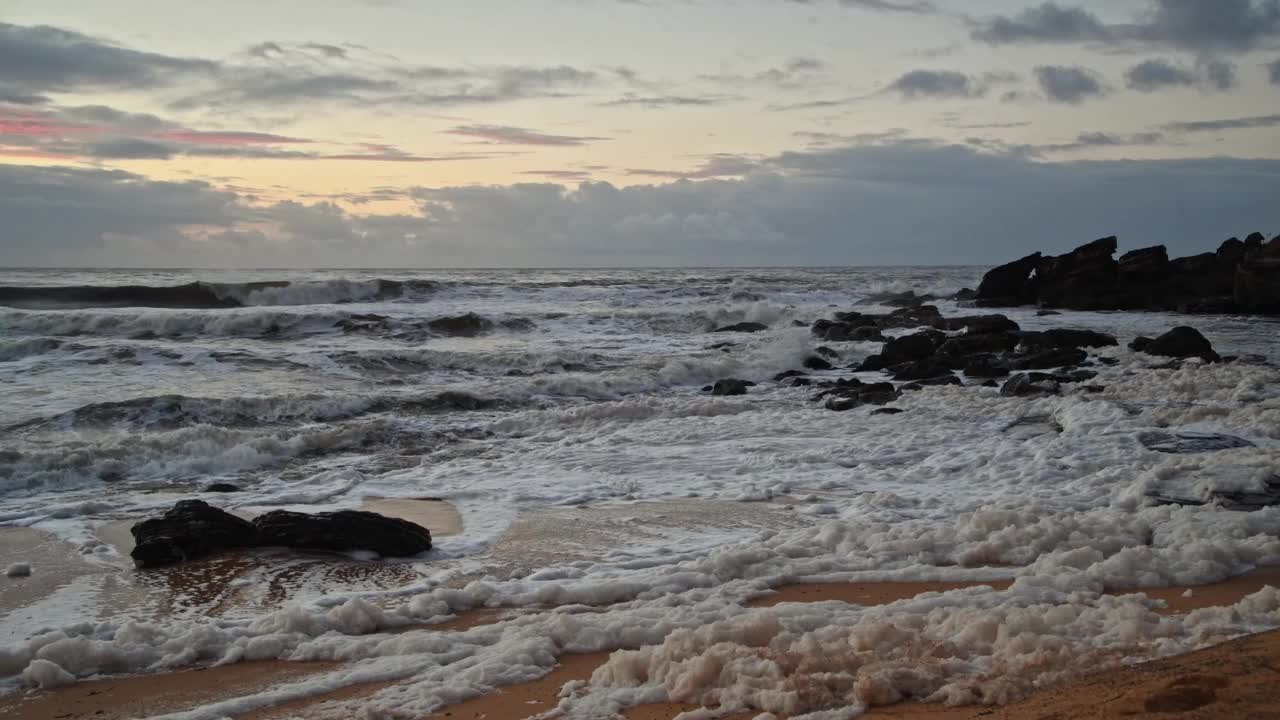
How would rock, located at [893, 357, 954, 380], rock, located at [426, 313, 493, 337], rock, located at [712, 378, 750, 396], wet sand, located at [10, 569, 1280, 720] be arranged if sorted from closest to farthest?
1. wet sand, located at [10, 569, 1280, 720]
2. rock, located at [712, 378, 750, 396]
3. rock, located at [893, 357, 954, 380]
4. rock, located at [426, 313, 493, 337]

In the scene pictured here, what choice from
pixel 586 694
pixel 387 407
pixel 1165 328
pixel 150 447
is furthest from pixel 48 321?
pixel 1165 328

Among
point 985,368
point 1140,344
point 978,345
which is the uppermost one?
point 1140,344

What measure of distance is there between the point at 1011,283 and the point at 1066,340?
16766mm

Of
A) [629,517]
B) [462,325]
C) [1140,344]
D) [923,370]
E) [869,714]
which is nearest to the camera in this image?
[869,714]

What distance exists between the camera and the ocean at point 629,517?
16.1ft

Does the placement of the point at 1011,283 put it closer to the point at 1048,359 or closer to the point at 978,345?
the point at 978,345

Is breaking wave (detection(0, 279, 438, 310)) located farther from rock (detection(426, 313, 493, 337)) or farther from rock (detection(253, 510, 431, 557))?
rock (detection(253, 510, 431, 557))

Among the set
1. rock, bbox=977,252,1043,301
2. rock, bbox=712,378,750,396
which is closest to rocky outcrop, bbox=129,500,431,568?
rock, bbox=712,378,750,396

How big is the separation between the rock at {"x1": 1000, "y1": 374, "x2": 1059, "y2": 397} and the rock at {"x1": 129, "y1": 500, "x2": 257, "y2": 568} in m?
11.3

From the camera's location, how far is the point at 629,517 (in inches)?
347

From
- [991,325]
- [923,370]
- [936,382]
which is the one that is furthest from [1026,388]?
[991,325]

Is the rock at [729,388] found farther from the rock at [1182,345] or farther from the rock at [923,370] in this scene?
the rock at [1182,345]

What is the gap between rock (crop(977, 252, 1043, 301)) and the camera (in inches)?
1422

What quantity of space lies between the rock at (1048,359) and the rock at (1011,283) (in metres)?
17.5
